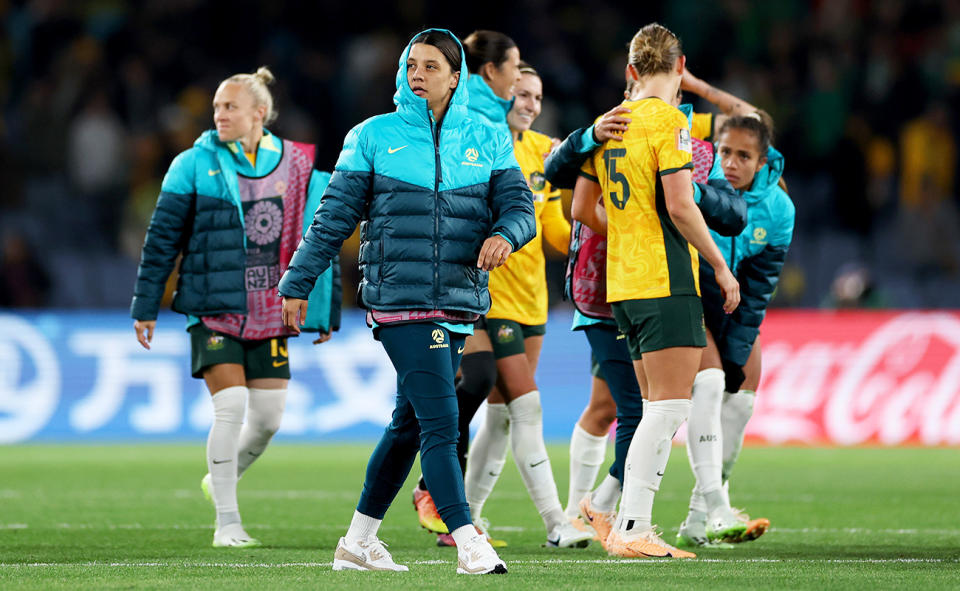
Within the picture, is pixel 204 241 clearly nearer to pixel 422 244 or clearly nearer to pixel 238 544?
pixel 238 544

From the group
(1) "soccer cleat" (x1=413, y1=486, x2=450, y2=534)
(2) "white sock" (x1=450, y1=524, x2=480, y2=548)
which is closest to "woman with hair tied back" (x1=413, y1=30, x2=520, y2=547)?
(1) "soccer cleat" (x1=413, y1=486, x2=450, y2=534)

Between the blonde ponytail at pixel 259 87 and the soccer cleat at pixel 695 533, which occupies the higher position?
the blonde ponytail at pixel 259 87

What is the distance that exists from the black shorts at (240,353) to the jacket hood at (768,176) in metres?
2.52

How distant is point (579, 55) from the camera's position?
19.9 metres

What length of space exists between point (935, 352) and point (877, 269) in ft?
11.8

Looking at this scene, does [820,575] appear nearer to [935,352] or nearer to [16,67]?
[935,352]

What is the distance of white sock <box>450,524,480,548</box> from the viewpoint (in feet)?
17.5

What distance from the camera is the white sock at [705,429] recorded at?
698 cm

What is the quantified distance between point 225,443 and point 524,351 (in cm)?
157

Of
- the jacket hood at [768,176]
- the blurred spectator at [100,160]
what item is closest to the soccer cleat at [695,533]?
the jacket hood at [768,176]

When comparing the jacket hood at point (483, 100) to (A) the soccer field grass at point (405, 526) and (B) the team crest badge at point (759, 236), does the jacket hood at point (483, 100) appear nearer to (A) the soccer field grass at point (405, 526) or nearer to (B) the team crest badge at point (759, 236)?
(B) the team crest badge at point (759, 236)

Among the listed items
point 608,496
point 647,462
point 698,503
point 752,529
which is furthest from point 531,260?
point 752,529

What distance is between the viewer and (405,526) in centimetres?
809

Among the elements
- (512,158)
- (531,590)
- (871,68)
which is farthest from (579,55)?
(531,590)
